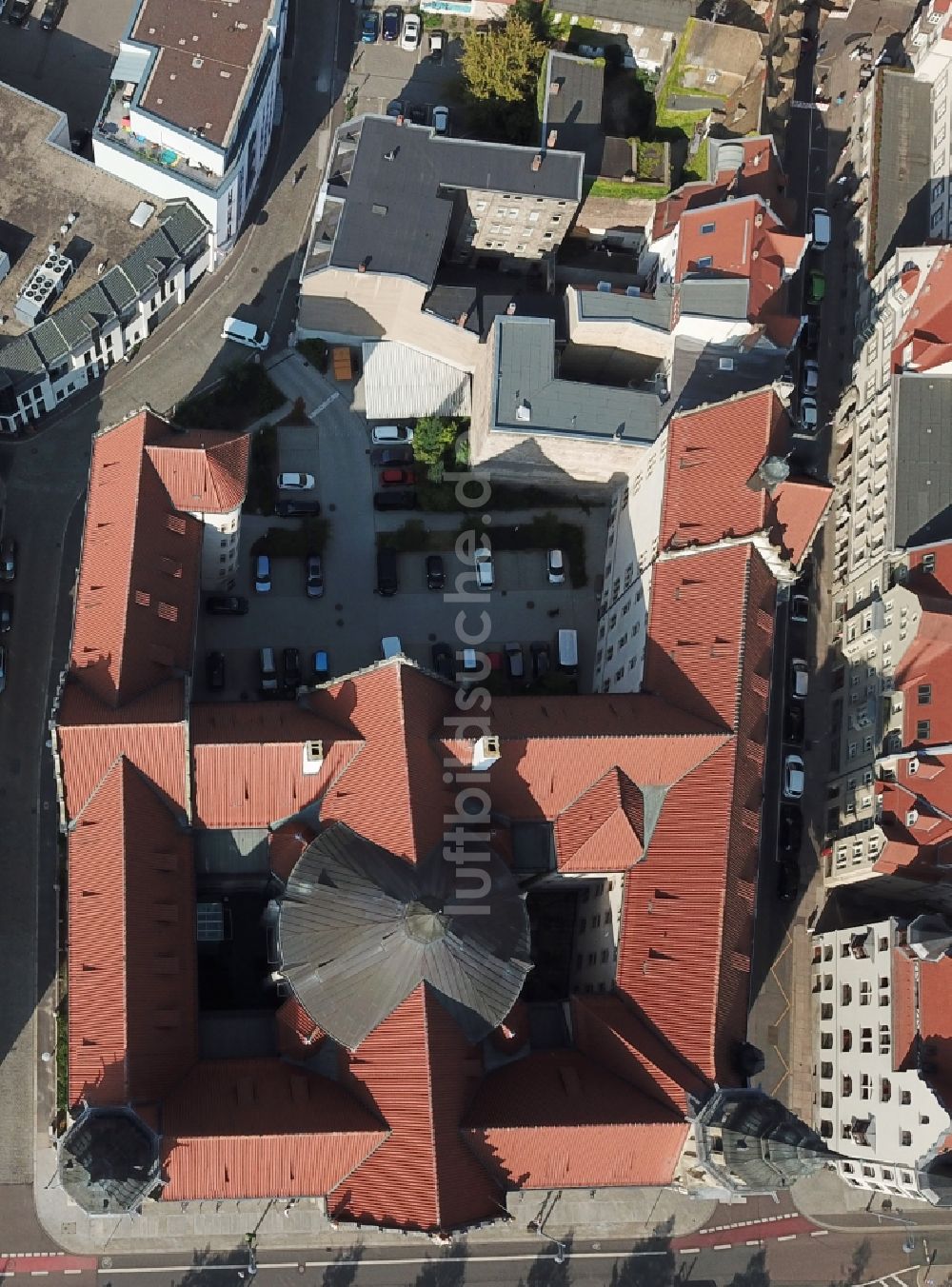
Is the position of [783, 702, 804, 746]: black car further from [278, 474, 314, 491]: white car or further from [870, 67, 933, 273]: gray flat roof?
[278, 474, 314, 491]: white car

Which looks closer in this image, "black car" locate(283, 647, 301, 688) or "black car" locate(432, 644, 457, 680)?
"black car" locate(283, 647, 301, 688)

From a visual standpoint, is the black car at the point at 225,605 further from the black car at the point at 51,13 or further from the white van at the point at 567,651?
the black car at the point at 51,13

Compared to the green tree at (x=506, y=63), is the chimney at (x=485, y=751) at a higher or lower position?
lower

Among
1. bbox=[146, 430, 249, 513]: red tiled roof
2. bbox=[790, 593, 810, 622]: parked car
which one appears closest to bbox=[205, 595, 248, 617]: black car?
bbox=[146, 430, 249, 513]: red tiled roof

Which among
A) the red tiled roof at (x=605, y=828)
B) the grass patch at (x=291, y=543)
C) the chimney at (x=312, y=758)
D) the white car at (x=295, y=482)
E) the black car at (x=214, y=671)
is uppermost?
the white car at (x=295, y=482)

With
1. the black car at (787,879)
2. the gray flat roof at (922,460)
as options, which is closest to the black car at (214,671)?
the black car at (787,879)

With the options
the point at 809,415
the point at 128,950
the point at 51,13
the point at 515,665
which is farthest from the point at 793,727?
the point at 51,13
